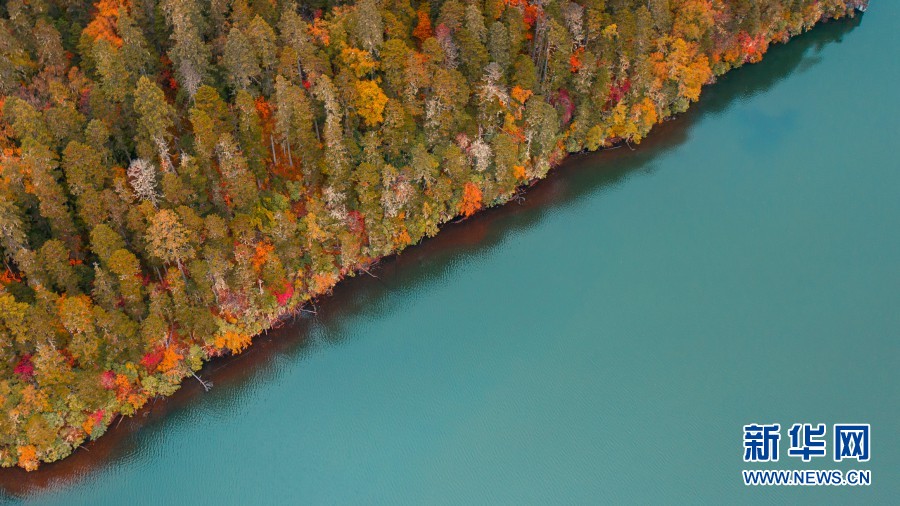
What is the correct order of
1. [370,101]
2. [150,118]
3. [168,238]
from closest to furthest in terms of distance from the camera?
[168,238] < [150,118] < [370,101]

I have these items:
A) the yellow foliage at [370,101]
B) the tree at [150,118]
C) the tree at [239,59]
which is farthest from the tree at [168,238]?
the yellow foliage at [370,101]

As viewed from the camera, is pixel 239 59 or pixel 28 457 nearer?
pixel 28 457

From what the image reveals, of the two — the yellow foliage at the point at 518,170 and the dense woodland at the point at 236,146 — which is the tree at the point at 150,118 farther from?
the yellow foliage at the point at 518,170

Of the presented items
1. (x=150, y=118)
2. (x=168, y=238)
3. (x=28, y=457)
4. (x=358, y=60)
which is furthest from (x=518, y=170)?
(x=28, y=457)

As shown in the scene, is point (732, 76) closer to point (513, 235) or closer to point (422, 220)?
point (513, 235)

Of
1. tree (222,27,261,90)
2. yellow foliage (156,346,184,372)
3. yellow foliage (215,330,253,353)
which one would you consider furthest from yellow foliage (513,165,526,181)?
yellow foliage (156,346,184,372)

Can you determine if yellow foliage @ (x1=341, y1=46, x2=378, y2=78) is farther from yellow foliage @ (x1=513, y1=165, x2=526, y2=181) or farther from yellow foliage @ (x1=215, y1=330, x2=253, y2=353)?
yellow foliage @ (x1=215, y1=330, x2=253, y2=353)

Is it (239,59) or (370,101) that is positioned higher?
(239,59)

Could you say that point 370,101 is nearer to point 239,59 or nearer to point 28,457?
point 239,59

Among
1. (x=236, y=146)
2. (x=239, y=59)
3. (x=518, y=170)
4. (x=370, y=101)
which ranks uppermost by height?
(x=239, y=59)
